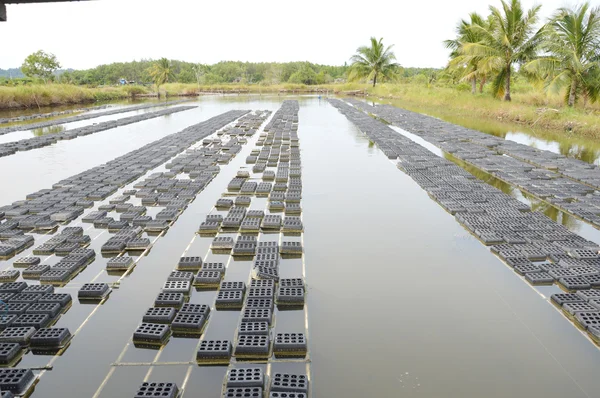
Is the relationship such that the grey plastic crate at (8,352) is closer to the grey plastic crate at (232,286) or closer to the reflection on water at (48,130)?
the grey plastic crate at (232,286)

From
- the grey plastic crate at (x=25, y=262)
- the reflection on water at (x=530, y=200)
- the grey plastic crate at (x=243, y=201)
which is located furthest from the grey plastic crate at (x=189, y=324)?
the reflection on water at (x=530, y=200)

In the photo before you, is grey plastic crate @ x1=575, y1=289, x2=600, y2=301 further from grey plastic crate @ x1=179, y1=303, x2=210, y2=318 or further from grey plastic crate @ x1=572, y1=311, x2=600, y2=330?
grey plastic crate @ x1=179, y1=303, x2=210, y2=318

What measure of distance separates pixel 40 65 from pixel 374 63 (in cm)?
3788

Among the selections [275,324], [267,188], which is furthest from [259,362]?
[267,188]

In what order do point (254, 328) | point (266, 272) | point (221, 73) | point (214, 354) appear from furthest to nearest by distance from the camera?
point (221, 73) < point (266, 272) < point (254, 328) < point (214, 354)

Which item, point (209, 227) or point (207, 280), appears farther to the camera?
point (209, 227)

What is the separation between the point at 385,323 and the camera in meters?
4.26

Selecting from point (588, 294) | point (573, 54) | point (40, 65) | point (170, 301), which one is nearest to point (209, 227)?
point (170, 301)

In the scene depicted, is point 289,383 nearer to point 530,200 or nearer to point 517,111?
point 530,200

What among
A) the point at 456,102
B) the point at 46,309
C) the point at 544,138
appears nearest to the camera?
the point at 46,309

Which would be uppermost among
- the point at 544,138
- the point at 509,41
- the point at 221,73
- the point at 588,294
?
the point at 221,73

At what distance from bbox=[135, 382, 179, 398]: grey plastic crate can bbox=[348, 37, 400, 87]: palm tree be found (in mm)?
40834

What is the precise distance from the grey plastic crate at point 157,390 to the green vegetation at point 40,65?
52.1m

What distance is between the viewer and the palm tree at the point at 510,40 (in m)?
19.3
